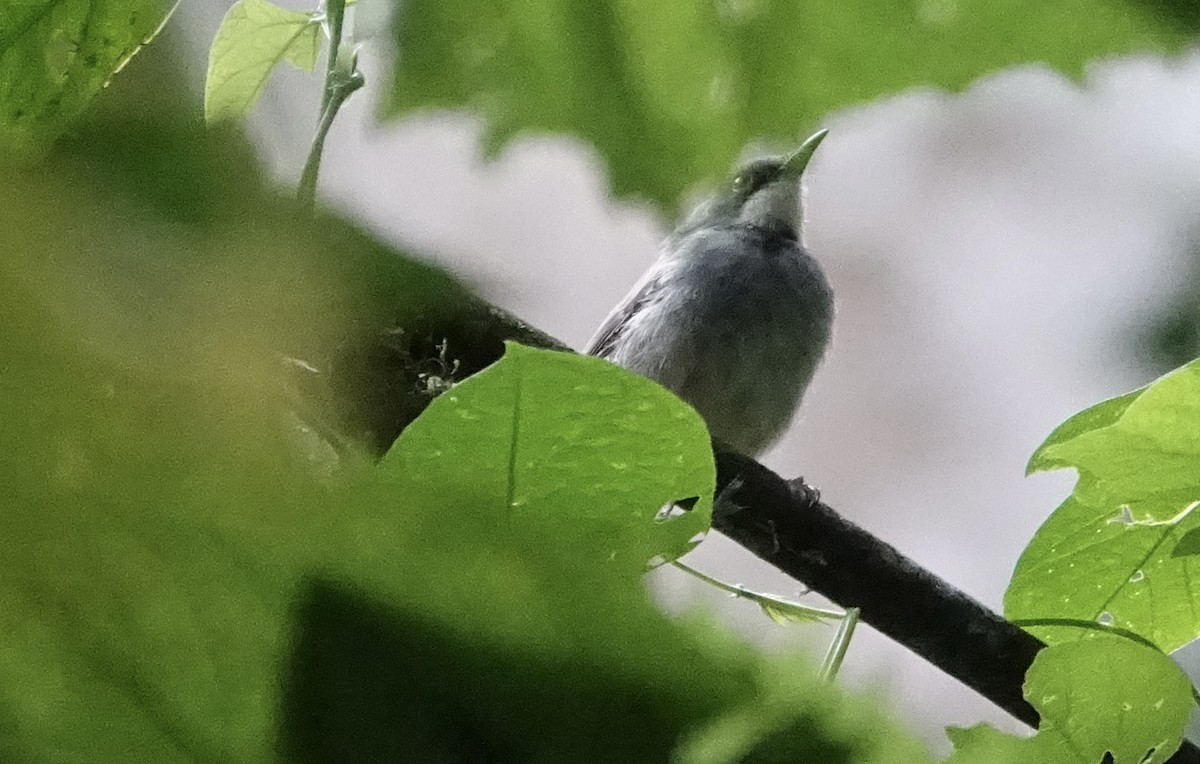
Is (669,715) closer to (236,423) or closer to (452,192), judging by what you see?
(236,423)

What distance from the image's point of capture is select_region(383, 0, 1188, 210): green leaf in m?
0.29

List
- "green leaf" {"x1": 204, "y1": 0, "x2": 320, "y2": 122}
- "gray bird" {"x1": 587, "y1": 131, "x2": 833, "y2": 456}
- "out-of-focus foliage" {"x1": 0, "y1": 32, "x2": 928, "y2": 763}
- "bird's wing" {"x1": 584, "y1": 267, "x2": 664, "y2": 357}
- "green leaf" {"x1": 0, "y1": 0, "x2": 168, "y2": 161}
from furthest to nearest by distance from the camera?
1. "bird's wing" {"x1": 584, "y1": 267, "x2": 664, "y2": 357}
2. "gray bird" {"x1": 587, "y1": 131, "x2": 833, "y2": 456}
3. "green leaf" {"x1": 204, "y1": 0, "x2": 320, "y2": 122}
4. "green leaf" {"x1": 0, "y1": 0, "x2": 168, "y2": 161}
5. "out-of-focus foliage" {"x1": 0, "y1": 32, "x2": 928, "y2": 763}

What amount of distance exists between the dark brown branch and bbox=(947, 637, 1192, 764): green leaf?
6 centimetres

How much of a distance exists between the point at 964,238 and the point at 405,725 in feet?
4.86

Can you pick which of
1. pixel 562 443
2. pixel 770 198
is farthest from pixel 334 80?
pixel 770 198

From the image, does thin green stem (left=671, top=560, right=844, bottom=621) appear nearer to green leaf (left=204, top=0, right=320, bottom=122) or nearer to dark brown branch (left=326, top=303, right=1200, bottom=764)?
dark brown branch (left=326, top=303, right=1200, bottom=764)

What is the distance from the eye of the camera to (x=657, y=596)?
0.10 metres

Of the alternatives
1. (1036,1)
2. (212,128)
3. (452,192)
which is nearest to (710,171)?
(1036,1)

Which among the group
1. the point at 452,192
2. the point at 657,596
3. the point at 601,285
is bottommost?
the point at 601,285

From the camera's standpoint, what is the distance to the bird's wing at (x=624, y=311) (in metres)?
1.11

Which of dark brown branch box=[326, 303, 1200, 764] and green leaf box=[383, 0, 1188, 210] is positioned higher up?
green leaf box=[383, 0, 1188, 210]

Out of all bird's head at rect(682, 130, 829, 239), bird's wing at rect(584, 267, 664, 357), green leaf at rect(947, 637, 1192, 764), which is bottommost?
bird's wing at rect(584, 267, 664, 357)

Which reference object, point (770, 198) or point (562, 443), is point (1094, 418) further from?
point (770, 198)

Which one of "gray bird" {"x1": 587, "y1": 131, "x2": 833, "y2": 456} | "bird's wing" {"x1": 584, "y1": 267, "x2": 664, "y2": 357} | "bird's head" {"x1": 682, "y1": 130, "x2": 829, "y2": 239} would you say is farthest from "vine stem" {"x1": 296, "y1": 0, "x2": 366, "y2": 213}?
"bird's head" {"x1": 682, "y1": 130, "x2": 829, "y2": 239}
